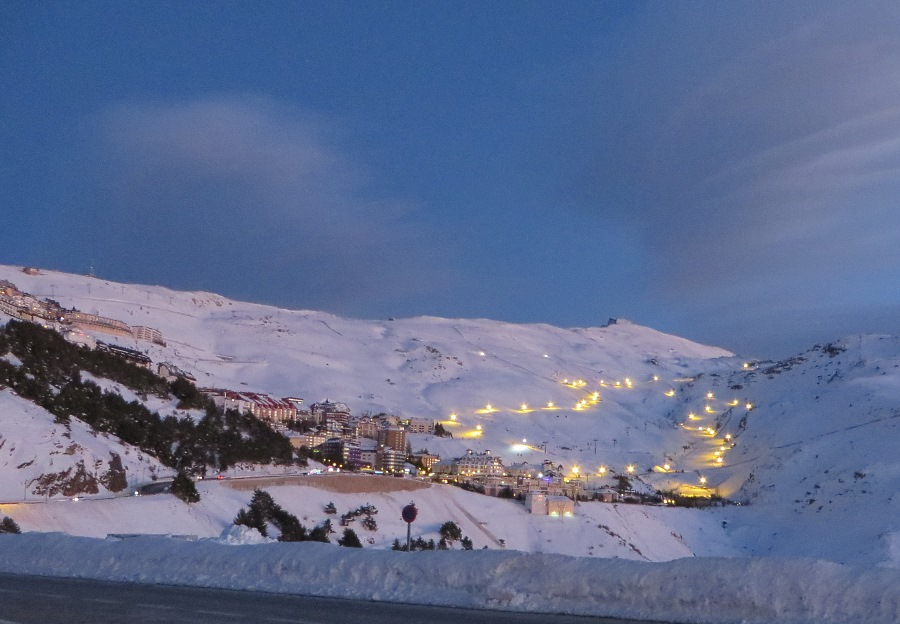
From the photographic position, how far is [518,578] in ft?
44.2

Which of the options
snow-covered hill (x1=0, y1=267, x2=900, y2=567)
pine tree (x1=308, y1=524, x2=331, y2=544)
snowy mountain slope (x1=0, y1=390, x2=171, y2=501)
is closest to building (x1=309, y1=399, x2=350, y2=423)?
snow-covered hill (x1=0, y1=267, x2=900, y2=567)

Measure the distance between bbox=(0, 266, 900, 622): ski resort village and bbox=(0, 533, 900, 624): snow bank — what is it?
0.14 feet

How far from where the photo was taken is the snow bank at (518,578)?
38.5 ft

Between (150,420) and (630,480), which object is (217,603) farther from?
(630,480)

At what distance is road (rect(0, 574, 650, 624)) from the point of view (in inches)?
464

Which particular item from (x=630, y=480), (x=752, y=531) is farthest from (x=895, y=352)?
(x=752, y=531)

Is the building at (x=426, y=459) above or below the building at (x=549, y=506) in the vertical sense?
above

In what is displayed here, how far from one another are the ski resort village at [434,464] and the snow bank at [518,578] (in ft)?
0.14

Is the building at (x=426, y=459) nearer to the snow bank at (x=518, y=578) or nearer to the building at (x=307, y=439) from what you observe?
the building at (x=307, y=439)

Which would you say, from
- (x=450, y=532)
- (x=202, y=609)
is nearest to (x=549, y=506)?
(x=450, y=532)

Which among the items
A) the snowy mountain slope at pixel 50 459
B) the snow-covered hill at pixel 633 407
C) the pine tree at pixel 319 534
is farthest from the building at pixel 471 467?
the snowy mountain slope at pixel 50 459

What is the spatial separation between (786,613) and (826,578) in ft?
2.26

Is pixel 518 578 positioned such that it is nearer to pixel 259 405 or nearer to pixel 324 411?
pixel 259 405

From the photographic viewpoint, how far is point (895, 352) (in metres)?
135
